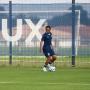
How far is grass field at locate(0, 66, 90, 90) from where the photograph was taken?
14.2 metres

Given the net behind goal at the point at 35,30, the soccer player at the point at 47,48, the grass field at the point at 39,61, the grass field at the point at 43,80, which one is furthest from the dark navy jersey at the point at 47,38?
the net behind goal at the point at 35,30

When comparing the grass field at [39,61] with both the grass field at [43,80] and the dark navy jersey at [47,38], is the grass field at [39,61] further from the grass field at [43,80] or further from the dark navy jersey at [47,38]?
the grass field at [43,80]

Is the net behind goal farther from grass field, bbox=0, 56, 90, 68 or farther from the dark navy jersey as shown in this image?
the dark navy jersey

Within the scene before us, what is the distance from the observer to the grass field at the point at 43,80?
14.2 m

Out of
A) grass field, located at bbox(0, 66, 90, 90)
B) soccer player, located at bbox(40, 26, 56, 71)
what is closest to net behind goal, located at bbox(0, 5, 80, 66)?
soccer player, located at bbox(40, 26, 56, 71)

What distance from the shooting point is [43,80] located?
16.2 meters

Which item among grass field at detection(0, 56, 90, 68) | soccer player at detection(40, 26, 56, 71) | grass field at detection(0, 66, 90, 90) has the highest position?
soccer player at detection(40, 26, 56, 71)

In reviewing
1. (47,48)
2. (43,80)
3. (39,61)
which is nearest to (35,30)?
(39,61)

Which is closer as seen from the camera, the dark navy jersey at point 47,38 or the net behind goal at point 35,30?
the dark navy jersey at point 47,38

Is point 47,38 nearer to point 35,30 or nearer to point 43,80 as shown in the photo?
point 35,30

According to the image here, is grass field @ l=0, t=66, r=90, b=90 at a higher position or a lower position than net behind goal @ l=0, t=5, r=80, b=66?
lower

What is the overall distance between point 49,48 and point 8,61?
270 cm

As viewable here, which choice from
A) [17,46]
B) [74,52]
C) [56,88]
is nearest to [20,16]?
[17,46]

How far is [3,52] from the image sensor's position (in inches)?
899
